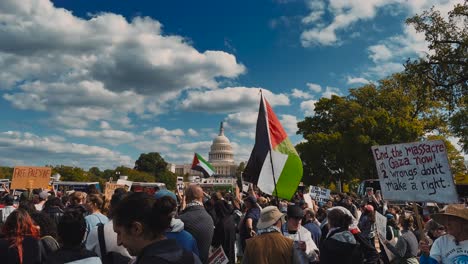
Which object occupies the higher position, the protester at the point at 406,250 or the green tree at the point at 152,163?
the green tree at the point at 152,163

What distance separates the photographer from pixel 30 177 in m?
13.6

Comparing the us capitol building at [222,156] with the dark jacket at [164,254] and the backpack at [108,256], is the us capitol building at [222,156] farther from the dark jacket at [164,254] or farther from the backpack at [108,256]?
the dark jacket at [164,254]

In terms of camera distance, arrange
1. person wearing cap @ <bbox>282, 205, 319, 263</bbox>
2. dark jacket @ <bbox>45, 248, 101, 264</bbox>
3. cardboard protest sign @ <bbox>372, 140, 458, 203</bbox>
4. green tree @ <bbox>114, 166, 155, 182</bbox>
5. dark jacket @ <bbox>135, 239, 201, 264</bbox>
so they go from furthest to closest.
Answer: green tree @ <bbox>114, 166, 155, 182</bbox>, cardboard protest sign @ <bbox>372, 140, 458, 203</bbox>, person wearing cap @ <bbox>282, 205, 319, 263</bbox>, dark jacket @ <bbox>45, 248, 101, 264</bbox>, dark jacket @ <bbox>135, 239, 201, 264</bbox>

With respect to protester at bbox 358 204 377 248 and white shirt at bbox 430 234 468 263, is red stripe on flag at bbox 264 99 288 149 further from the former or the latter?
white shirt at bbox 430 234 468 263

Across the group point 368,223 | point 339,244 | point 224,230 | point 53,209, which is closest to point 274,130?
point 224,230

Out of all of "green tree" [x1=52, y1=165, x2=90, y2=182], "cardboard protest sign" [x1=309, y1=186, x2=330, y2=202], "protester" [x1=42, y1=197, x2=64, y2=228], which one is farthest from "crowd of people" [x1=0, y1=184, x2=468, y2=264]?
"green tree" [x1=52, y1=165, x2=90, y2=182]

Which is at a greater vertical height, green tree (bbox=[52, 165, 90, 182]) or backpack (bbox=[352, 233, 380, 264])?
green tree (bbox=[52, 165, 90, 182])

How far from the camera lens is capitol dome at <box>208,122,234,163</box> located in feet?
577

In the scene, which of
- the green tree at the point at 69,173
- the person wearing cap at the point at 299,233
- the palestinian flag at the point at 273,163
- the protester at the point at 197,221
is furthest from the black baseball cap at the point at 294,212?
the green tree at the point at 69,173

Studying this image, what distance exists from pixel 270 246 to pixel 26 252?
2.46m

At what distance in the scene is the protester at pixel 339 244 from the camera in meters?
4.88

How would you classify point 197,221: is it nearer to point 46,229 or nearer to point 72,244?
point 46,229

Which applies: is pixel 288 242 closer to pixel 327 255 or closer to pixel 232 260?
pixel 327 255

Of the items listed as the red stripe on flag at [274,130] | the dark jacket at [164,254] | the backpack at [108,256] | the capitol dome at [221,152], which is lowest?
the backpack at [108,256]
